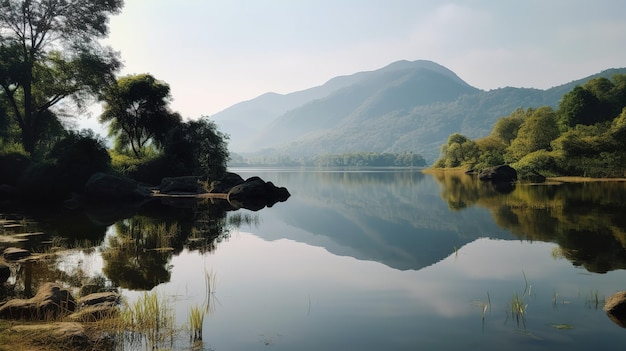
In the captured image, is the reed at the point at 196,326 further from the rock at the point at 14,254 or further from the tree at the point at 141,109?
the tree at the point at 141,109

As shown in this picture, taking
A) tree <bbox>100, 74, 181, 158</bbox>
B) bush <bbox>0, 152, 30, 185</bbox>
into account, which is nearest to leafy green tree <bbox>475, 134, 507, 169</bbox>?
tree <bbox>100, 74, 181, 158</bbox>

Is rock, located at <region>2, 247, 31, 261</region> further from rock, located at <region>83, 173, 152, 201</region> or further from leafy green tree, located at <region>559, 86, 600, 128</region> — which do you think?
leafy green tree, located at <region>559, 86, 600, 128</region>

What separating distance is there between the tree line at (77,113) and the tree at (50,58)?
4.0 inches

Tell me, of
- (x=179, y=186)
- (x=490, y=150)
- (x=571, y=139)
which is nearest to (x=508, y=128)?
(x=490, y=150)

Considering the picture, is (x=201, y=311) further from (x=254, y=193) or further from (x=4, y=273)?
(x=254, y=193)

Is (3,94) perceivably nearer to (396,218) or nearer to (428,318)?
(396,218)

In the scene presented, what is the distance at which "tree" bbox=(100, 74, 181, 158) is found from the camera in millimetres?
60938

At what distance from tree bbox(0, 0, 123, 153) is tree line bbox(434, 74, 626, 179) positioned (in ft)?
227

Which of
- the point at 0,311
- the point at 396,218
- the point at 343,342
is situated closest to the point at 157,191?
the point at 396,218

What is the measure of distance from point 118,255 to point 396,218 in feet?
67.5

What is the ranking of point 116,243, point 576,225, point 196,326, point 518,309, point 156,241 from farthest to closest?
point 576,225, point 156,241, point 116,243, point 518,309, point 196,326

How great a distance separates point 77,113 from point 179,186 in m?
18.4

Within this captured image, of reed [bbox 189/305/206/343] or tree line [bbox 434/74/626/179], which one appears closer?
reed [bbox 189/305/206/343]

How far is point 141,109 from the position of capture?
6262cm
